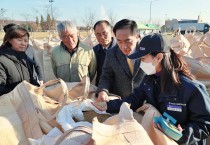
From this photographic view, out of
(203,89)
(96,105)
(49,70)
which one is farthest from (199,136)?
(49,70)

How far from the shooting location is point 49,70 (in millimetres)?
3529

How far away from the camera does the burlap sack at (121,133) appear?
1111mm

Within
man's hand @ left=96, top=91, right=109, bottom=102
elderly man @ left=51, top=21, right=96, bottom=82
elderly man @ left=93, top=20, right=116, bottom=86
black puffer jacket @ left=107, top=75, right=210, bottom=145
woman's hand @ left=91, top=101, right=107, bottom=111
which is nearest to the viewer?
black puffer jacket @ left=107, top=75, right=210, bottom=145

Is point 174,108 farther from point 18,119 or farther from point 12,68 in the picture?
point 12,68

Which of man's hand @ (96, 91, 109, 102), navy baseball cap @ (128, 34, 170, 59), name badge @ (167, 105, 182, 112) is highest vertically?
navy baseball cap @ (128, 34, 170, 59)

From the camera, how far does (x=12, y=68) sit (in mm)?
2424

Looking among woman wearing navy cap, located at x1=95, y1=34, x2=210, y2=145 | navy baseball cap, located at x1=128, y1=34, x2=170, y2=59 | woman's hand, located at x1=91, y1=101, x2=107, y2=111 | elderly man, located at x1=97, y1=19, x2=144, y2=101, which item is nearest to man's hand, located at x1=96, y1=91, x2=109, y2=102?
elderly man, located at x1=97, y1=19, x2=144, y2=101

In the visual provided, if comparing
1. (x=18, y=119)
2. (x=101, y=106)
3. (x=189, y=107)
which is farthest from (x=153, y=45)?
(x=18, y=119)

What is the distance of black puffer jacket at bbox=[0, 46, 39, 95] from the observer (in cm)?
236

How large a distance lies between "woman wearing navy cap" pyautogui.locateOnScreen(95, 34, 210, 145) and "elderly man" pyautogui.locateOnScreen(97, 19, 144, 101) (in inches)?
22.3

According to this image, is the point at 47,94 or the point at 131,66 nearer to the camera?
the point at 47,94

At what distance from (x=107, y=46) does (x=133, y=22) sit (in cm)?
76

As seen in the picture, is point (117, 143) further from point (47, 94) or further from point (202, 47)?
point (202, 47)

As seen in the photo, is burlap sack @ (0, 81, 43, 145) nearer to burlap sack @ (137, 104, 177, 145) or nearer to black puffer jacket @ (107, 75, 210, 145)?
burlap sack @ (137, 104, 177, 145)
